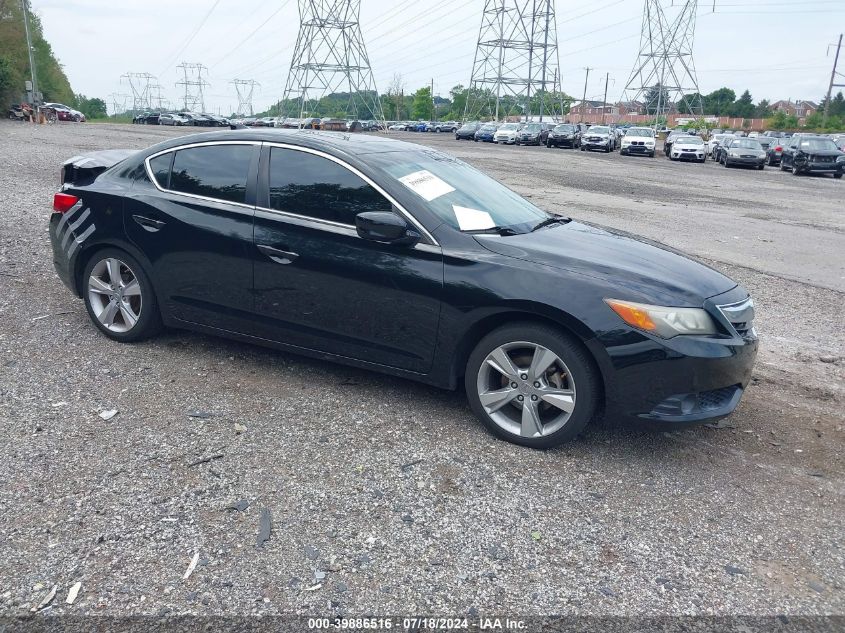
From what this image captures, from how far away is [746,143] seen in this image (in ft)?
105

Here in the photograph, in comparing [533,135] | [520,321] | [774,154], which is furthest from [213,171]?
[533,135]

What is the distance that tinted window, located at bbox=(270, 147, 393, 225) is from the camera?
14.3 feet

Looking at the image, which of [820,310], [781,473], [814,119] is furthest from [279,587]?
[814,119]

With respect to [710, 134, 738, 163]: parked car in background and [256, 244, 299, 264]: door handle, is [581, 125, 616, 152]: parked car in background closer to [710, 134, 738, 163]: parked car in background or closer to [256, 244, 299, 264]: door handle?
[710, 134, 738, 163]: parked car in background

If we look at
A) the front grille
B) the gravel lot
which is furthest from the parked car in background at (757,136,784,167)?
the front grille

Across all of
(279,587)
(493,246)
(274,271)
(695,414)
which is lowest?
(279,587)

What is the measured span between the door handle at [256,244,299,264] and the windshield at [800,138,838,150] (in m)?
30.4

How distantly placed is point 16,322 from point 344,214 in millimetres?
3157

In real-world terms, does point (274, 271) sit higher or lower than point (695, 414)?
higher

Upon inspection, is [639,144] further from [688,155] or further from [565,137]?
A: [565,137]

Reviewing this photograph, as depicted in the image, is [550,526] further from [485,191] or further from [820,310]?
[820,310]

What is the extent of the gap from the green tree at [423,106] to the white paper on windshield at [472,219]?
12964cm

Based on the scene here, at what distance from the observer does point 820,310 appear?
7.16 meters

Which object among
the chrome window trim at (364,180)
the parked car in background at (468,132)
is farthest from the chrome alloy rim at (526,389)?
the parked car in background at (468,132)
